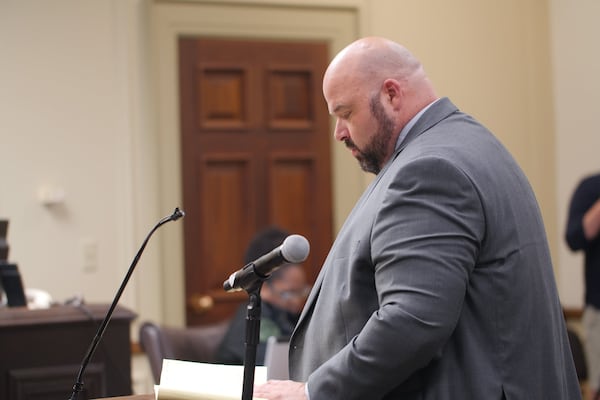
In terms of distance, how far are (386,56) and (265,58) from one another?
2.97 metres

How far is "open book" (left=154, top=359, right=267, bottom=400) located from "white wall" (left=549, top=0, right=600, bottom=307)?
147 inches

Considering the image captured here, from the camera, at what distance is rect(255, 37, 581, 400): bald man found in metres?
1.61

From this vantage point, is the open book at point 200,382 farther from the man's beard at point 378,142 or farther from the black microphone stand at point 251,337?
the man's beard at point 378,142

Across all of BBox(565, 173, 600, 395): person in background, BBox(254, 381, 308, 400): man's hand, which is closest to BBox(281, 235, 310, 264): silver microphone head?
BBox(254, 381, 308, 400): man's hand

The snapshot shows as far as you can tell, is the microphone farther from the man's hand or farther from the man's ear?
the man's ear

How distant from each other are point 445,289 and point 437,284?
0.02 metres

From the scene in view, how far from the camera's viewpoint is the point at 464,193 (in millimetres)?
1664

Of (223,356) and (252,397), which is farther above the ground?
(252,397)

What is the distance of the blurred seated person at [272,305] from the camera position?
345 centimetres

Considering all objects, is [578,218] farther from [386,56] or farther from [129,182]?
[386,56]

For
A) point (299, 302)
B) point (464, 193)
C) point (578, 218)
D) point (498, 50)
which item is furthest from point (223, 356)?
point (498, 50)

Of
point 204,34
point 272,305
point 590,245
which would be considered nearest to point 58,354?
point 272,305

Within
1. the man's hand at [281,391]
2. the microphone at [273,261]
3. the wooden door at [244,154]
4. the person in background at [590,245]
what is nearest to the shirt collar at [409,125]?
the microphone at [273,261]

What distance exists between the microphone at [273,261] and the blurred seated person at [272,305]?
1816 millimetres
